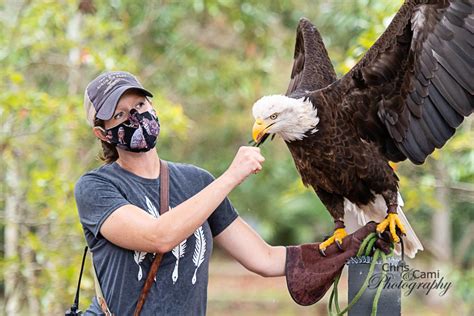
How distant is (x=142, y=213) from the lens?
2.89 meters

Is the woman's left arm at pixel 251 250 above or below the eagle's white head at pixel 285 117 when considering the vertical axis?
below

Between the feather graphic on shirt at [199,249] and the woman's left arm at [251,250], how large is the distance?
192mm

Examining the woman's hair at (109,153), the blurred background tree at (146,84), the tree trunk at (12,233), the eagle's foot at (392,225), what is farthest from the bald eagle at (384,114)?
the tree trunk at (12,233)

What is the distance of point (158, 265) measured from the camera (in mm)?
2953

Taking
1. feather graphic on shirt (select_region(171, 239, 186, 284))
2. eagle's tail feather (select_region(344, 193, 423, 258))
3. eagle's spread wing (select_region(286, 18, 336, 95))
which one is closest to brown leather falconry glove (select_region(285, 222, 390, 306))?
feather graphic on shirt (select_region(171, 239, 186, 284))

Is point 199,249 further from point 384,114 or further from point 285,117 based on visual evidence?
point 384,114

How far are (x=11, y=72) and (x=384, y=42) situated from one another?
3.05 meters

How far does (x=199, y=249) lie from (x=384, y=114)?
106cm

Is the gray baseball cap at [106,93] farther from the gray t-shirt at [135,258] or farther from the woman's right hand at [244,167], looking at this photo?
the woman's right hand at [244,167]

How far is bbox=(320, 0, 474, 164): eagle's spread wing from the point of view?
3.36 meters

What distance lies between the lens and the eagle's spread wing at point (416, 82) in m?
3.36

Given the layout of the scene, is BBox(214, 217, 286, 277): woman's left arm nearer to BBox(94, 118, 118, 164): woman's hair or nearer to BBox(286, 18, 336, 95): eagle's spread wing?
BBox(94, 118, 118, 164): woman's hair

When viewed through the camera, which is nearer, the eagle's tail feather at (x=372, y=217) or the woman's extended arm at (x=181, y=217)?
the woman's extended arm at (x=181, y=217)

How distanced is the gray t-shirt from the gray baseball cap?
0.21 m
